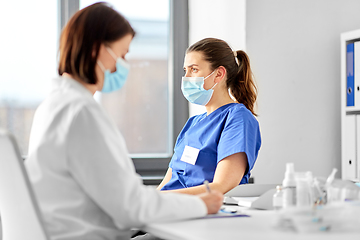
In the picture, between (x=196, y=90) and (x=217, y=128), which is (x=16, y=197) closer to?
(x=217, y=128)

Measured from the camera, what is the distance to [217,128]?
170cm

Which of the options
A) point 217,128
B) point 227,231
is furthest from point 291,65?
point 227,231

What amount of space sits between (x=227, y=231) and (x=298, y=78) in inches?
79.9

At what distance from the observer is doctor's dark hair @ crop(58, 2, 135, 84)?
1023 mm

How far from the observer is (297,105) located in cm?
271

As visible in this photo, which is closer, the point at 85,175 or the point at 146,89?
the point at 85,175

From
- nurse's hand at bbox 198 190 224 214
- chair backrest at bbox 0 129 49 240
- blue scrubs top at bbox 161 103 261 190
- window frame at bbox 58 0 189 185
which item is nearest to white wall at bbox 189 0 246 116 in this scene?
window frame at bbox 58 0 189 185

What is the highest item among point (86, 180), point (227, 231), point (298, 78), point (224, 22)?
point (224, 22)

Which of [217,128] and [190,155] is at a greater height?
[217,128]

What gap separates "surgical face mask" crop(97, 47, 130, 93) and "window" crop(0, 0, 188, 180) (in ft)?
5.06

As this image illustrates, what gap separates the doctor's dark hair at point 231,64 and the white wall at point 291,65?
711 mm

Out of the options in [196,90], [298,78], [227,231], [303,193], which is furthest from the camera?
[298,78]

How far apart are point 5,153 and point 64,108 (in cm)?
16

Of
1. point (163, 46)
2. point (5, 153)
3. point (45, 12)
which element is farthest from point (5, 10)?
point (5, 153)
